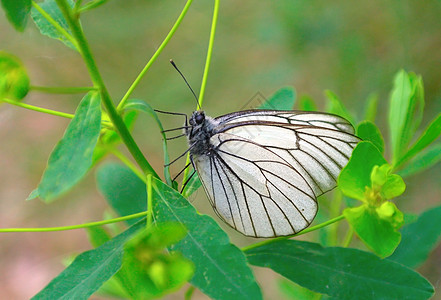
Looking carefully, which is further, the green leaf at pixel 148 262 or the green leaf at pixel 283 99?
the green leaf at pixel 283 99

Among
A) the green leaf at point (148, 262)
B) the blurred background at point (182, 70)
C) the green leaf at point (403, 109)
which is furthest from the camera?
the blurred background at point (182, 70)

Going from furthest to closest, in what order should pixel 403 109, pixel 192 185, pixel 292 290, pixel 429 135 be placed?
pixel 292 290 → pixel 192 185 → pixel 403 109 → pixel 429 135

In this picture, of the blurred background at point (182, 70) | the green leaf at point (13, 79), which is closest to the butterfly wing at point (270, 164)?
the green leaf at point (13, 79)

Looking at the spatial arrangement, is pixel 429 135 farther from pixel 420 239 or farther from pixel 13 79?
pixel 13 79

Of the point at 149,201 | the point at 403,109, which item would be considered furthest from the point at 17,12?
the point at 403,109

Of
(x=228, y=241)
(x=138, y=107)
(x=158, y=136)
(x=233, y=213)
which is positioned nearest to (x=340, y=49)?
(x=158, y=136)

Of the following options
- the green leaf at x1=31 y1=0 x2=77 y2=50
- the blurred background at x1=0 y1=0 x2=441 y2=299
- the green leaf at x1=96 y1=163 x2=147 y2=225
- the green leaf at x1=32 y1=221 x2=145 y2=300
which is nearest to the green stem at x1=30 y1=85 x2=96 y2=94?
the green leaf at x1=31 y1=0 x2=77 y2=50

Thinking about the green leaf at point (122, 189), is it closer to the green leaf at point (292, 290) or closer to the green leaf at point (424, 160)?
→ the green leaf at point (292, 290)
